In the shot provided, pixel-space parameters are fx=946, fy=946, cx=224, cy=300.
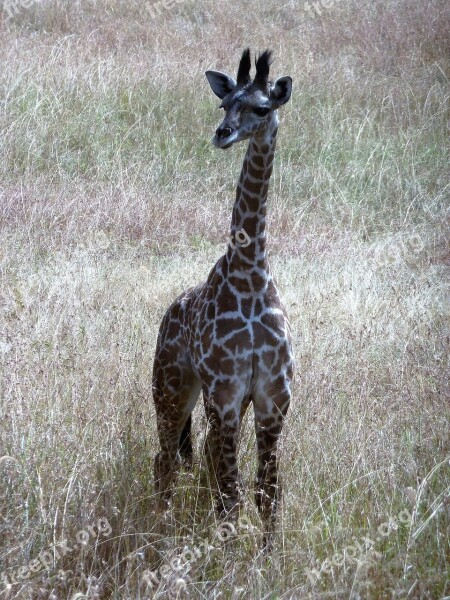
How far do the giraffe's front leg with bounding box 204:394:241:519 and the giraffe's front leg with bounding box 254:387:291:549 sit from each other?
0.33 ft

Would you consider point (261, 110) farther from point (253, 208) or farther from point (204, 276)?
point (204, 276)

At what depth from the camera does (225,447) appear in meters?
4.02

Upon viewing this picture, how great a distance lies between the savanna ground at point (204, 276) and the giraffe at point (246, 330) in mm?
249

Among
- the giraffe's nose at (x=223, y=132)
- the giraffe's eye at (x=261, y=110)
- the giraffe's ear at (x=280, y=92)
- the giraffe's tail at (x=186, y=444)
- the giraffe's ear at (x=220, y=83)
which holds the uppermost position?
the giraffe's ear at (x=220, y=83)

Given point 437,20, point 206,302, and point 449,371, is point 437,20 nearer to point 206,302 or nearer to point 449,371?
point 449,371

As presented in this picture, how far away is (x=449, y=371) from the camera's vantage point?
524cm

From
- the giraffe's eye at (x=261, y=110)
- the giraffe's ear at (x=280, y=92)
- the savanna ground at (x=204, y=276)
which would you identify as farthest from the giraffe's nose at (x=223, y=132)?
the savanna ground at (x=204, y=276)

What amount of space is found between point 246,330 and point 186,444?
92cm

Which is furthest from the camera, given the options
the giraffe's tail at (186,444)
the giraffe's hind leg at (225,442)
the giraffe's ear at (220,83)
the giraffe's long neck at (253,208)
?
the giraffe's tail at (186,444)

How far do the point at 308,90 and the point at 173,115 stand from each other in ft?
6.48

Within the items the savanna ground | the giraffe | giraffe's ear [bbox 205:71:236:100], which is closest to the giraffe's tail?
the savanna ground

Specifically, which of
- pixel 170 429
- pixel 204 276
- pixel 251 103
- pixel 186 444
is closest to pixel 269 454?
pixel 170 429

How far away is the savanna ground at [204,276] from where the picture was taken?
3.86 meters

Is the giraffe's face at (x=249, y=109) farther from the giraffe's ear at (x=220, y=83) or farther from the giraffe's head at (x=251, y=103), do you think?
the giraffe's ear at (x=220, y=83)
